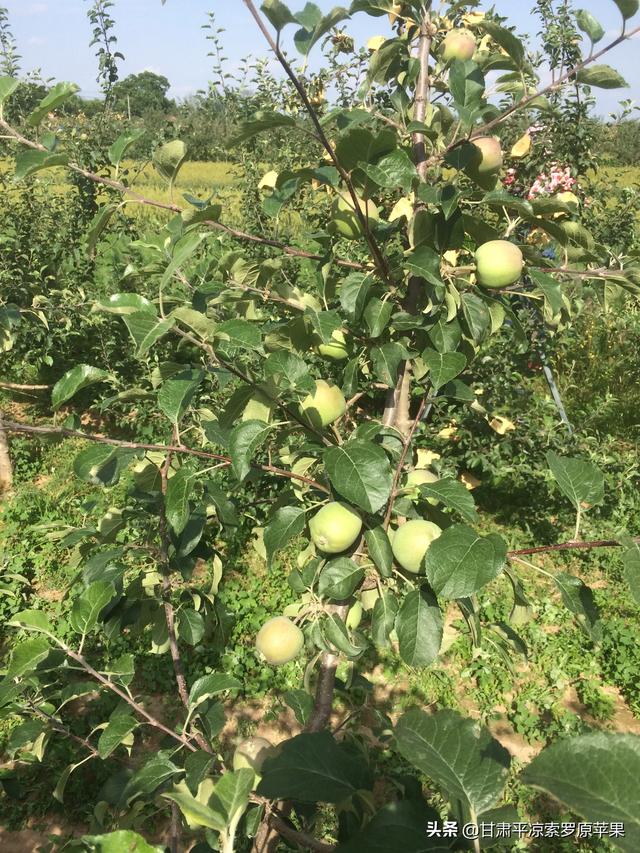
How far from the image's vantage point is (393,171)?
3.14 feet

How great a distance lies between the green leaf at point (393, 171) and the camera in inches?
37.0

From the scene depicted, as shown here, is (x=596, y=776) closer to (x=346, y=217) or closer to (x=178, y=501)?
(x=178, y=501)

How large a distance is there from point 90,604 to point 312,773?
639 mm

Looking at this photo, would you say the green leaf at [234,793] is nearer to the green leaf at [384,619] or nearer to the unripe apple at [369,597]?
the green leaf at [384,619]

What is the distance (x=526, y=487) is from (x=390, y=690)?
69.7 inches

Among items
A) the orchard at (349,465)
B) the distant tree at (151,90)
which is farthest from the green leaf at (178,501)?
the distant tree at (151,90)

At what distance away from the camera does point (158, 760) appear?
1.10 metres

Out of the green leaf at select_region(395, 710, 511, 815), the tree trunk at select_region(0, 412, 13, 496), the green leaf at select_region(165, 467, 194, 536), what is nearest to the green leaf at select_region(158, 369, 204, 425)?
the green leaf at select_region(165, 467, 194, 536)

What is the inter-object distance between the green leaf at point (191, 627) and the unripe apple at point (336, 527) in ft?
1.79

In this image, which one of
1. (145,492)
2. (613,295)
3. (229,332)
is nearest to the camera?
(229,332)

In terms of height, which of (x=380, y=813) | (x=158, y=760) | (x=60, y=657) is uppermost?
(x=380, y=813)

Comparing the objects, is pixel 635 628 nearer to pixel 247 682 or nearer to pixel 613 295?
pixel 247 682

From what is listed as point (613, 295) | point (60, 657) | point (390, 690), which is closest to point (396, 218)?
point (613, 295)

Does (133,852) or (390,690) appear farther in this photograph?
(390,690)
